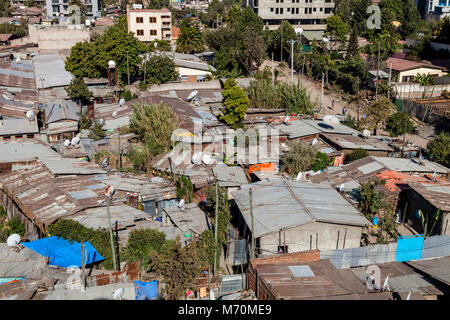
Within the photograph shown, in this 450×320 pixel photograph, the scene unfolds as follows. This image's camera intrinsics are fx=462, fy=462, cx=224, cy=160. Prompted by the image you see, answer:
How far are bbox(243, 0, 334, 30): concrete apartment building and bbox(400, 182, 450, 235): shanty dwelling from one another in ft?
136

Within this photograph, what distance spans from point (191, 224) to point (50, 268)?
15.1 ft

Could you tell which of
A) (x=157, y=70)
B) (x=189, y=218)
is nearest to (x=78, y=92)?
(x=157, y=70)

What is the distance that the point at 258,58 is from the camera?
36.9m

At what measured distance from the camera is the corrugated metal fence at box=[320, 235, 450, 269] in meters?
12.5

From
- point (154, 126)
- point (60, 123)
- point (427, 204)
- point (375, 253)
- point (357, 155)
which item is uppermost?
point (154, 126)

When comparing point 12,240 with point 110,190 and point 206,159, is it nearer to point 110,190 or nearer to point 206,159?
point 110,190

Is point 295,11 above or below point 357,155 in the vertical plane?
above

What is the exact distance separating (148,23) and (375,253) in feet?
126

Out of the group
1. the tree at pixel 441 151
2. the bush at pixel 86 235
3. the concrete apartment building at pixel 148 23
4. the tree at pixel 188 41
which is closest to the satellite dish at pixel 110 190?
the bush at pixel 86 235

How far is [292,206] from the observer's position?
14.0 m

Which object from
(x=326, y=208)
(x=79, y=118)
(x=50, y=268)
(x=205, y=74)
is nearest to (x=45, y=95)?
(x=79, y=118)

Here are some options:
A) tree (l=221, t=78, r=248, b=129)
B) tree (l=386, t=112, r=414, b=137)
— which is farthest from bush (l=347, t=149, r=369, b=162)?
tree (l=221, t=78, r=248, b=129)

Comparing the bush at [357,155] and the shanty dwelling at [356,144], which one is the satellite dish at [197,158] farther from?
the bush at [357,155]

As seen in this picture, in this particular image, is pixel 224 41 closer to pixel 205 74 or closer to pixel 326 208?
pixel 205 74
